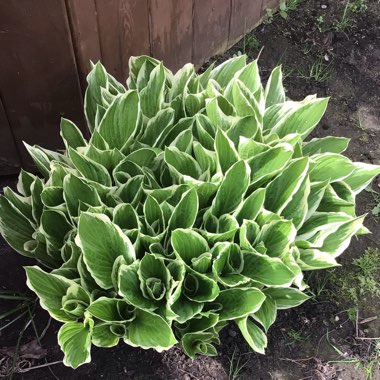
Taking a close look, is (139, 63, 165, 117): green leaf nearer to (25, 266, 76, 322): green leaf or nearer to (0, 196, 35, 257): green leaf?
(0, 196, 35, 257): green leaf

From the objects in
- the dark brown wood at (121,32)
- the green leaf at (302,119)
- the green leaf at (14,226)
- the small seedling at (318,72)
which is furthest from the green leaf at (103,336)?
the small seedling at (318,72)

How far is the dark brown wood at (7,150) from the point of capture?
216 centimetres

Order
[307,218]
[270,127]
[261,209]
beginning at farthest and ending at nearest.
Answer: [270,127]
[307,218]
[261,209]

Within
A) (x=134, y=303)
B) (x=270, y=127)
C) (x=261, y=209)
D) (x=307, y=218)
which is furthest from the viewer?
(x=270, y=127)

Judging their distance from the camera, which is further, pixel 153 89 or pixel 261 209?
pixel 153 89

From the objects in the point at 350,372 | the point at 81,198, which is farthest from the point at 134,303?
the point at 350,372

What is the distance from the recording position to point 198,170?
170 centimetres

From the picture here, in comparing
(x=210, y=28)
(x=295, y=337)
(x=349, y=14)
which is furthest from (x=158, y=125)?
(x=349, y=14)

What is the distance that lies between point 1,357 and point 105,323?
1.96 feet

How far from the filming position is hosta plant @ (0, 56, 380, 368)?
153 centimetres

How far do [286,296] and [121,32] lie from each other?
1.12 meters

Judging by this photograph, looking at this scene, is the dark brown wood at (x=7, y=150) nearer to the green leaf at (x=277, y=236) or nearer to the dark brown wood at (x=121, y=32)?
the dark brown wood at (x=121, y=32)

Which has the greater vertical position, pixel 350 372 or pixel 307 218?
pixel 307 218

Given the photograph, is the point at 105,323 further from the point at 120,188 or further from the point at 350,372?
the point at 350,372
